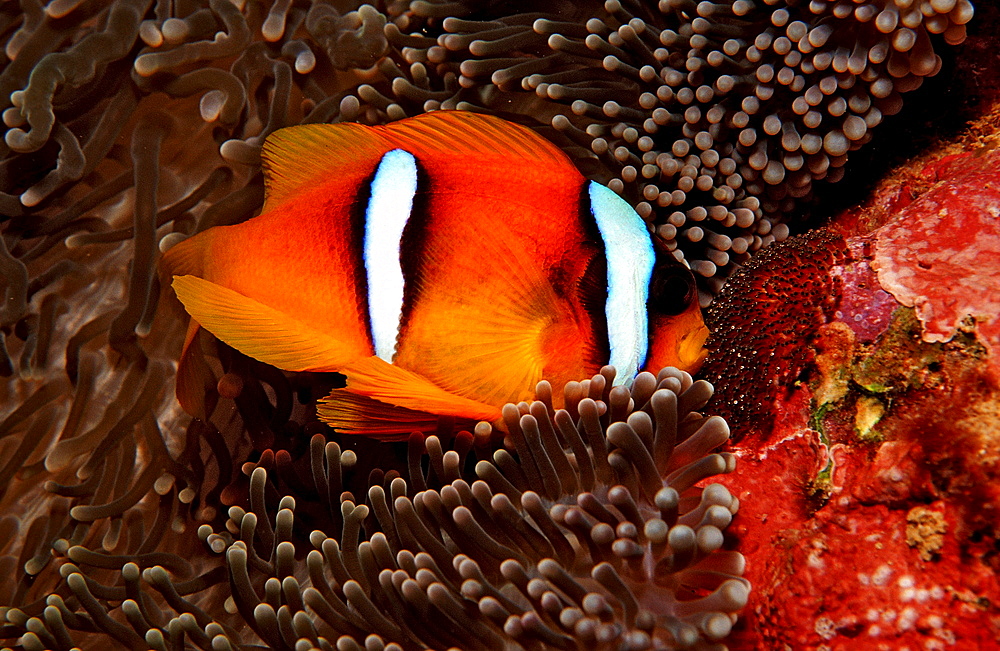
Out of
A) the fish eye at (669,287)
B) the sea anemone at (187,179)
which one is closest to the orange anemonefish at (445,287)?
the fish eye at (669,287)

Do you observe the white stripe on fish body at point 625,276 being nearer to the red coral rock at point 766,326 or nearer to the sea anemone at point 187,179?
the red coral rock at point 766,326

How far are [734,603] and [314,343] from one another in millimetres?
867

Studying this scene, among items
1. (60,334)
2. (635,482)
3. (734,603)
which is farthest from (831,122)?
(60,334)

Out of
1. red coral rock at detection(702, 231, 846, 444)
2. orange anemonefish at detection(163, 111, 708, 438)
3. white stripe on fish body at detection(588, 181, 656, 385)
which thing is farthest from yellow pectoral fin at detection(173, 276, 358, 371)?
red coral rock at detection(702, 231, 846, 444)

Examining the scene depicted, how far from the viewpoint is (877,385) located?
1181 mm

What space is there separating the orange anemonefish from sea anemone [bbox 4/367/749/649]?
96 millimetres

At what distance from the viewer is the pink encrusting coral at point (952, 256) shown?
1.10m

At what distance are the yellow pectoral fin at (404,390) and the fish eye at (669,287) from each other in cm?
37

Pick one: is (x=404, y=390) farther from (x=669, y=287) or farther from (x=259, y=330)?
(x=669, y=287)

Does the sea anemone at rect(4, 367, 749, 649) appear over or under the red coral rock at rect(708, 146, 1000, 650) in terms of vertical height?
under

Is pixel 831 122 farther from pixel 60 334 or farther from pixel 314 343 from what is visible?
pixel 60 334

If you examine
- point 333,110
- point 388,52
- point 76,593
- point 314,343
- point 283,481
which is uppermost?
point 388,52

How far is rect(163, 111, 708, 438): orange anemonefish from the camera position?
1.35m

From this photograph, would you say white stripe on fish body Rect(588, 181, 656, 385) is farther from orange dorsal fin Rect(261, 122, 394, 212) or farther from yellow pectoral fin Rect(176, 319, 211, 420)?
yellow pectoral fin Rect(176, 319, 211, 420)
